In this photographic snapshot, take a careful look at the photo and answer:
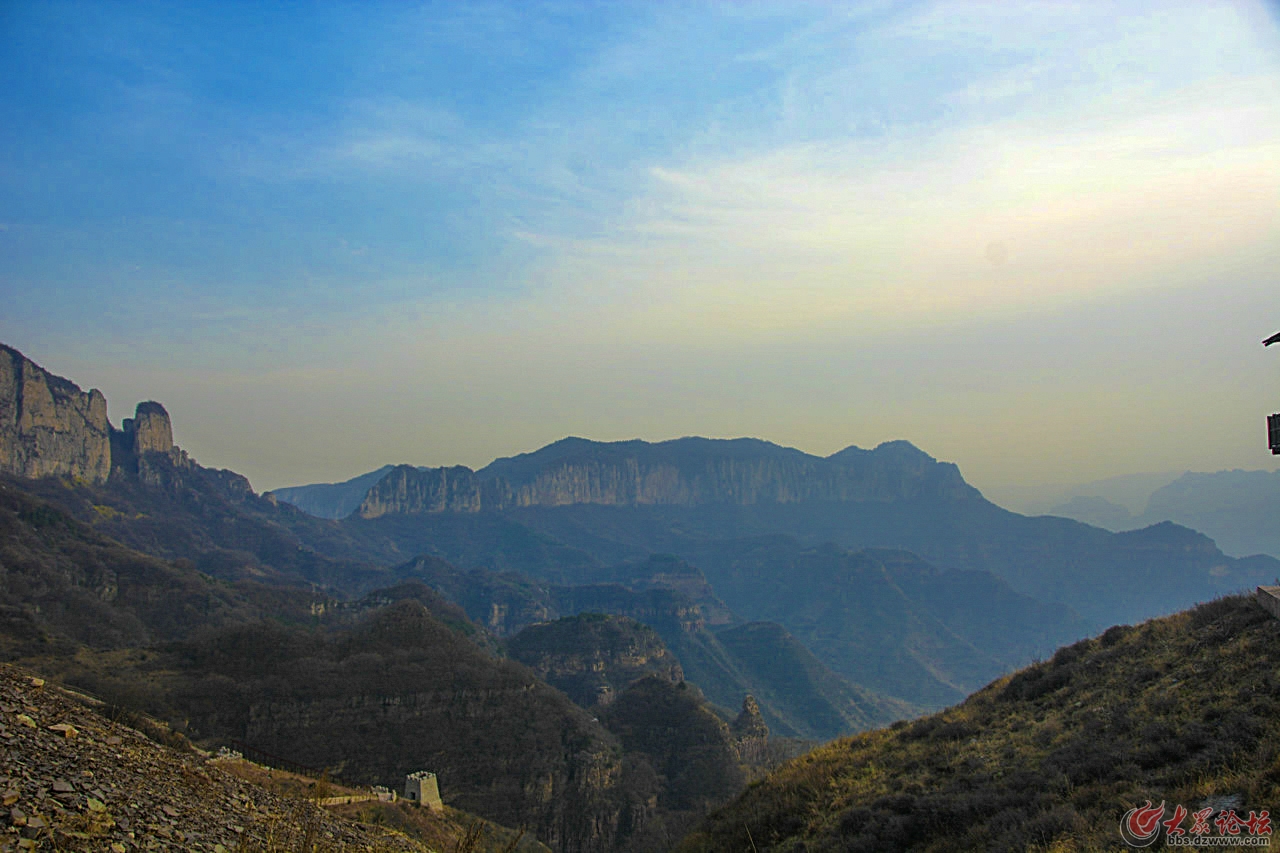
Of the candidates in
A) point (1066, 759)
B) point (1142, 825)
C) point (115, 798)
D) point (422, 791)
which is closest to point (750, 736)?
point (422, 791)

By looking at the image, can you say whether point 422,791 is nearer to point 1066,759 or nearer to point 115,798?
point 115,798

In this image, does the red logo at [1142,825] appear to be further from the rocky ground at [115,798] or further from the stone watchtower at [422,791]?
the stone watchtower at [422,791]

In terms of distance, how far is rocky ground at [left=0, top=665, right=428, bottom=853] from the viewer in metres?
10.7

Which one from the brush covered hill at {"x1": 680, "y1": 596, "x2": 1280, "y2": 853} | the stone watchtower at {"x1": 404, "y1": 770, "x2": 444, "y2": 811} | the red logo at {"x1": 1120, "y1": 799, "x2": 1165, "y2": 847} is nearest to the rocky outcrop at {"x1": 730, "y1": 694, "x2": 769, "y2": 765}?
the stone watchtower at {"x1": 404, "y1": 770, "x2": 444, "y2": 811}

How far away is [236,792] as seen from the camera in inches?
652

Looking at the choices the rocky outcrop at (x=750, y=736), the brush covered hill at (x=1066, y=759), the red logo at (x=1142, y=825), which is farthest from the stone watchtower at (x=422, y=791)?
the rocky outcrop at (x=750, y=736)

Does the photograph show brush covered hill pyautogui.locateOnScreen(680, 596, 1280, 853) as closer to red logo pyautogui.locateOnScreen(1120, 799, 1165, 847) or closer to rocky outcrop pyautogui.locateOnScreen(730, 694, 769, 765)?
red logo pyautogui.locateOnScreen(1120, 799, 1165, 847)

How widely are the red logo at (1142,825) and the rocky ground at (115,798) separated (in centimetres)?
1154

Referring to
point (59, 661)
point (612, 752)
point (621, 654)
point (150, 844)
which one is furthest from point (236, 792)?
point (621, 654)

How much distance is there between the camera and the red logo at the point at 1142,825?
38.9 feet

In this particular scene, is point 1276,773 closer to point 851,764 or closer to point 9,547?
point 851,764

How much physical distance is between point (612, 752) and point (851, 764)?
251 ft

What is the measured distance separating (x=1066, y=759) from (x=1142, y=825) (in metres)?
4.32

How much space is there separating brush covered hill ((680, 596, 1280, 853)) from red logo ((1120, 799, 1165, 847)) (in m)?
0.14
